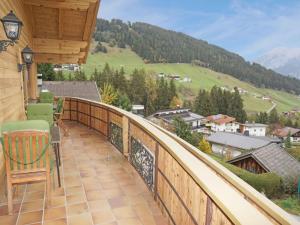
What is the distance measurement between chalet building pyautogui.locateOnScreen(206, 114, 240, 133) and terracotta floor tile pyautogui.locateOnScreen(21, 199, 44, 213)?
185 feet

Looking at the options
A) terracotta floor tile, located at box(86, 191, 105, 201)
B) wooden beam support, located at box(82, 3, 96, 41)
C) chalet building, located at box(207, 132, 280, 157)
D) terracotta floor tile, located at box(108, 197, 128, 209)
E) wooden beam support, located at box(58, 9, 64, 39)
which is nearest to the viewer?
terracotta floor tile, located at box(108, 197, 128, 209)

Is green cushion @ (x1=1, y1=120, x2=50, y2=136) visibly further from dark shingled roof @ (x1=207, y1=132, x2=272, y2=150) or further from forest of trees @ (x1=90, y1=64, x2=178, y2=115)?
forest of trees @ (x1=90, y1=64, x2=178, y2=115)

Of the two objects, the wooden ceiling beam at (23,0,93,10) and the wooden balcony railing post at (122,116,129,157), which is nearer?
the wooden balcony railing post at (122,116,129,157)

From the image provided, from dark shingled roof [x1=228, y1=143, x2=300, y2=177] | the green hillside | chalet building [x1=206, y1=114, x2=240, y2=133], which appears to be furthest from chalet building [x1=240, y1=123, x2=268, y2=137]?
dark shingled roof [x1=228, y1=143, x2=300, y2=177]

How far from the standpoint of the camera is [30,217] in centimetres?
308

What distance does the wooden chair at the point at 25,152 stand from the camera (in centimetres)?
296

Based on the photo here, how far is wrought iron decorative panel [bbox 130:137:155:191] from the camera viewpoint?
3.76 meters

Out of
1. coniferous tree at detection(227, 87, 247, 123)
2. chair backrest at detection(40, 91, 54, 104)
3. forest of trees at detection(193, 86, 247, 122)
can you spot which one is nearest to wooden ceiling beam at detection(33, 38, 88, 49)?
chair backrest at detection(40, 91, 54, 104)

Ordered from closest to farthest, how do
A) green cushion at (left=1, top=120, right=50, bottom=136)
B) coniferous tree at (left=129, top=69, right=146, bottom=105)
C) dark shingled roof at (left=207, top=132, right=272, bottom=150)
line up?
1. green cushion at (left=1, top=120, right=50, bottom=136)
2. dark shingled roof at (left=207, top=132, right=272, bottom=150)
3. coniferous tree at (left=129, top=69, right=146, bottom=105)

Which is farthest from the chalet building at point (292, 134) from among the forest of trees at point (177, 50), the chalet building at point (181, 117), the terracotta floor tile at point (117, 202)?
the terracotta floor tile at point (117, 202)

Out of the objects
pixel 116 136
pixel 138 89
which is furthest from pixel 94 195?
pixel 138 89

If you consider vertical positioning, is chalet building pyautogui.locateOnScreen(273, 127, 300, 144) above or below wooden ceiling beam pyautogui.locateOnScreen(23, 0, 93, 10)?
below

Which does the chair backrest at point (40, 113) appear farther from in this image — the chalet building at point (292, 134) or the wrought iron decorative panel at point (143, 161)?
the chalet building at point (292, 134)

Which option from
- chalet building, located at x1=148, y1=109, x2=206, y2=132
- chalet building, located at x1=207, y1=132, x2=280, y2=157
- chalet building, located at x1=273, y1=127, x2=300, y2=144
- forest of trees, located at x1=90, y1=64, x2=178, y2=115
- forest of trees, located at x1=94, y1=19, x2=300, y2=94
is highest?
forest of trees, located at x1=94, y1=19, x2=300, y2=94
